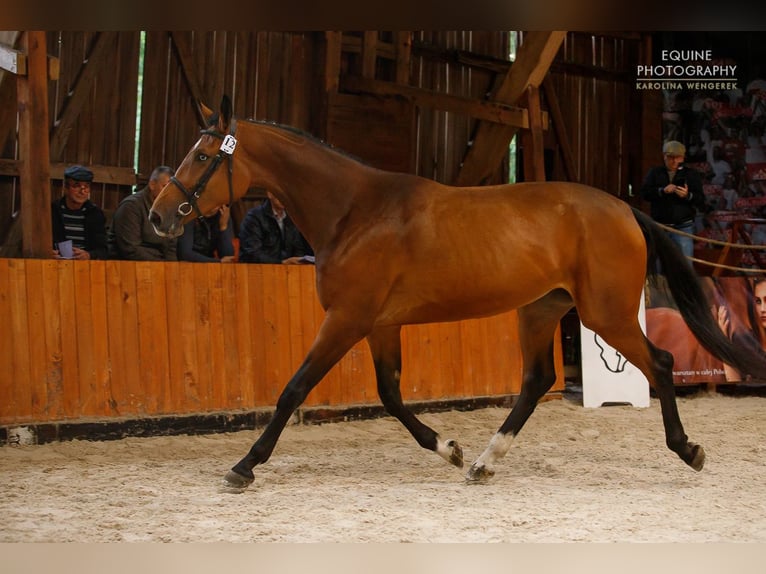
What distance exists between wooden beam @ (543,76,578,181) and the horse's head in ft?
26.3

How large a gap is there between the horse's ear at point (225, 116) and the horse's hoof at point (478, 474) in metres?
2.22

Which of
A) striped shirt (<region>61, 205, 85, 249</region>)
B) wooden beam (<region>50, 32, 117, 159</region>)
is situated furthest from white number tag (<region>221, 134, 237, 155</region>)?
wooden beam (<region>50, 32, 117, 159</region>)

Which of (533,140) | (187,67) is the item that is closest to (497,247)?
(533,140)

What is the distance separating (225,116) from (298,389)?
4.84 feet

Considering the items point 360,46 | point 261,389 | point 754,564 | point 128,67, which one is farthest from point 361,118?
point 754,564

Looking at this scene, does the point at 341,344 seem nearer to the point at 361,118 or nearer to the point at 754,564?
the point at 754,564

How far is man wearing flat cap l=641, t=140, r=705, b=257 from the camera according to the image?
27.5ft

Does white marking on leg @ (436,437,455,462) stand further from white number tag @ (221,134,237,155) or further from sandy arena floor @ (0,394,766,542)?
white number tag @ (221,134,237,155)

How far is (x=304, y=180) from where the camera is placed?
468cm

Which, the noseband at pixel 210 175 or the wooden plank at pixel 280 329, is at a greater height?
the noseband at pixel 210 175

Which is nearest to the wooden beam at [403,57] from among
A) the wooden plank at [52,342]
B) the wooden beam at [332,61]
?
Answer: the wooden beam at [332,61]

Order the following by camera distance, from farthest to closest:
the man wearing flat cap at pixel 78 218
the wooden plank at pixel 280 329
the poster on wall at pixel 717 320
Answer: the poster on wall at pixel 717 320, the man wearing flat cap at pixel 78 218, the wooden plank at pixel 280 329

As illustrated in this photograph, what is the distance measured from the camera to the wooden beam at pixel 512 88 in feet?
27.1

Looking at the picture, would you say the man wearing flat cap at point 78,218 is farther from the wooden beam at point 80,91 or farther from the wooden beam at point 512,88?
the wooden beam at point 512,88
